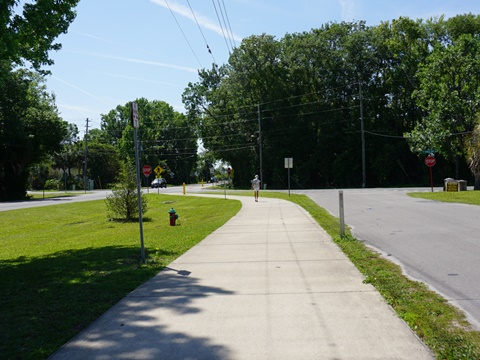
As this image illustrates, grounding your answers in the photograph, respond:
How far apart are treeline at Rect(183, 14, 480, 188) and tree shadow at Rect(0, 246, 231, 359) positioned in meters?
50.9

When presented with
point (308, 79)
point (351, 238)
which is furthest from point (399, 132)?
point (351, 238)

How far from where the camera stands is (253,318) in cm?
508

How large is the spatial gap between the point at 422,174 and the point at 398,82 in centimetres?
1190

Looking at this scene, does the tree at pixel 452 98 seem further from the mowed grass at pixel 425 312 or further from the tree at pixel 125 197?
the mowed grass at pixel 425 312

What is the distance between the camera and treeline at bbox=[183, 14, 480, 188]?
5725 cm

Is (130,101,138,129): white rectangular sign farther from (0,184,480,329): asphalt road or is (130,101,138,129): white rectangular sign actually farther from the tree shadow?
(0,184,480,329): asphalt road

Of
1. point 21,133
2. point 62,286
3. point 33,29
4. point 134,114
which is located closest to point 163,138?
point 21,133

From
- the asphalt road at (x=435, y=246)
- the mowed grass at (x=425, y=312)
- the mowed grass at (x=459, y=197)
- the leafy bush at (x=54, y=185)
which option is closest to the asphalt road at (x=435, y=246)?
the asphalt road at (x=435, y=246)

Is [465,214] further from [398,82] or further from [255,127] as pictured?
[255,127]

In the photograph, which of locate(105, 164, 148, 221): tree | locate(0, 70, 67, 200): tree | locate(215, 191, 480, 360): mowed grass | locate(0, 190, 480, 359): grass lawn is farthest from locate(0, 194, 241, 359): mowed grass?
locate(0, 70, 67, 200): tree

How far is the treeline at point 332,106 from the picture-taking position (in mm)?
57250

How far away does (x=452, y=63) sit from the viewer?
4241 cm

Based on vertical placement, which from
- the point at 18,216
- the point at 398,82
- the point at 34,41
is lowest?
the point at 18,216

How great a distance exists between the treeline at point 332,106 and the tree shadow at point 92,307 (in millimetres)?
50907
